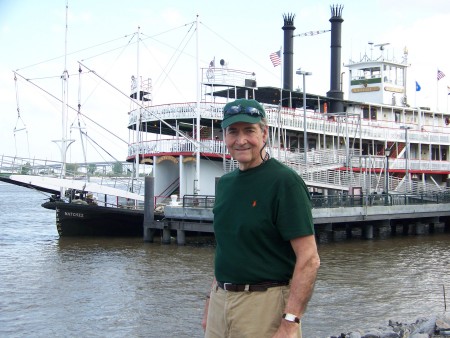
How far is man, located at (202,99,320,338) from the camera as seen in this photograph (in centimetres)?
333

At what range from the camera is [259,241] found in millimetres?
3449

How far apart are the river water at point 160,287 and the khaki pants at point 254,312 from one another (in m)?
7.82

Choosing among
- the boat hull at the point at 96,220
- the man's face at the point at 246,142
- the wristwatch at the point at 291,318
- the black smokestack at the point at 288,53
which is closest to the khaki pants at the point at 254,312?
the wristwatch at the point at 291,318

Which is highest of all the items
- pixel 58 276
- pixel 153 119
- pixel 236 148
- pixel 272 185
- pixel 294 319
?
pixel 153 119

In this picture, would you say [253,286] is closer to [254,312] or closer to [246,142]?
[254,312]

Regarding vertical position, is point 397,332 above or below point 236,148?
below

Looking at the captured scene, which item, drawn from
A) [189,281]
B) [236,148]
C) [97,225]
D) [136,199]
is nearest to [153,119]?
[136,199]

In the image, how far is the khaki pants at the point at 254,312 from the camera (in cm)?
343

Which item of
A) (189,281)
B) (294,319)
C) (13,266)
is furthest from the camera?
(13,266)

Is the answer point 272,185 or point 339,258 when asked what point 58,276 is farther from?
point 272,185

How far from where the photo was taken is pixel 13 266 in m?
19.8

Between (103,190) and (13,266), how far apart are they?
756cm

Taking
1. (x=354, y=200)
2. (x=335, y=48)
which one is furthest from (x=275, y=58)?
(x=354, y=200)

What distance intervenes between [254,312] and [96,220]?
23.6 m
